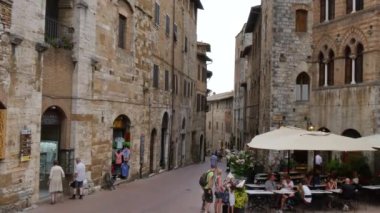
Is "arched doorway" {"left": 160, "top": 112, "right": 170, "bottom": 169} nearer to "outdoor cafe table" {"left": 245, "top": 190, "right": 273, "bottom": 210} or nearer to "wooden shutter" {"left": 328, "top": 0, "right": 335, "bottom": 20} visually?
"wooden shutter" {"left": 328, "top": 0, "right": 335, "bottom": 20}

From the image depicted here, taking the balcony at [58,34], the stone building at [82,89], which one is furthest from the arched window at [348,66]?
the balcony at [58,34]

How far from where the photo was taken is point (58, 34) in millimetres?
16797

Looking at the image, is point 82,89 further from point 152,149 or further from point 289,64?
point 289,64

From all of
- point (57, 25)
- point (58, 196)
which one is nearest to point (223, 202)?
point (58, 196)

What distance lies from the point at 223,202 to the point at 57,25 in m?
8.37

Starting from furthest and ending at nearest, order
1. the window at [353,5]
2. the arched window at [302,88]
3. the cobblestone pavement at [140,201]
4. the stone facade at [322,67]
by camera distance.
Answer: the arched window at [302,88], the window at [353,5], the stone facade at [322,67], the cobblestone pavement at [140,201]

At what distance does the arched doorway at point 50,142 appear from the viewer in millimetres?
16469

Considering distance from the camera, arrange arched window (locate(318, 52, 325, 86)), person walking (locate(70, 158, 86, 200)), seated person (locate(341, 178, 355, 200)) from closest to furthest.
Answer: seated person (locate(341, 178, 355, 200))
person walking (locate(70, 158, 86, 200))
arched window (locate(318, 52, 325, 86))

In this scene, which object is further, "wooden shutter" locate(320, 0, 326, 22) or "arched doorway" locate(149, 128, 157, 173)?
"arched doorway" locate(149, 128, 157, 173)

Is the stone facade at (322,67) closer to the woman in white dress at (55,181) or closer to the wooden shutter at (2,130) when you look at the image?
the woman in white dress at (55,181)

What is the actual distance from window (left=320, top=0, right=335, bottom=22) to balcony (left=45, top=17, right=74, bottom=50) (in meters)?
12.6

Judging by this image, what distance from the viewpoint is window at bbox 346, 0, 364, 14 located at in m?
21.6

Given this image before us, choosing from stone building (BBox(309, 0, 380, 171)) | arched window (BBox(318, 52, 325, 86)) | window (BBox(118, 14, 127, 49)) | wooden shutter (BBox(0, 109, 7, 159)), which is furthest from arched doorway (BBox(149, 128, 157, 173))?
wooden shutter (BBox(0, 109, 7, 159))

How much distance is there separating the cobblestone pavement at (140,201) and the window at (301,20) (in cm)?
1011
